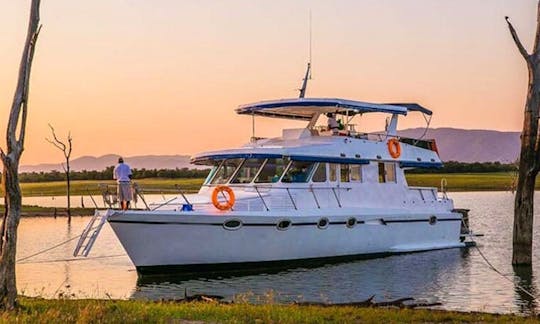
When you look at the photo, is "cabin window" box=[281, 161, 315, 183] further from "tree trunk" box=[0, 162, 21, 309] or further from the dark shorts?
"tree trunk" box=[0, 162, 21, 309]

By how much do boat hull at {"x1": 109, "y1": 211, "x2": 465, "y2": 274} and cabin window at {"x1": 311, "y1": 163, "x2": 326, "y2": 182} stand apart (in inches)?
57.9

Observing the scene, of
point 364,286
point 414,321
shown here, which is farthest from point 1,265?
point 364,286

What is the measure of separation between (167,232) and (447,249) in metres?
13.3

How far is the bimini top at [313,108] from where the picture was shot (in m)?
29.3

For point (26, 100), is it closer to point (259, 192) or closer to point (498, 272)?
point (259, 192)

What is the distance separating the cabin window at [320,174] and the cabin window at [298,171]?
0.98 feet

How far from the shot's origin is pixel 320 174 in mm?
28672

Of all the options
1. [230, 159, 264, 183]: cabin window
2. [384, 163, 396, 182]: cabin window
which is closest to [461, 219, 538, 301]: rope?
[384, 163, 396, 182]: cabin window

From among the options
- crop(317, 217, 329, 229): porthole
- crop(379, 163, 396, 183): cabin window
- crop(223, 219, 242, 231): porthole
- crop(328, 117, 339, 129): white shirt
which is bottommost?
crop(317, 217, 329, 229): porthole

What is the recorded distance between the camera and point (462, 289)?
899 inches

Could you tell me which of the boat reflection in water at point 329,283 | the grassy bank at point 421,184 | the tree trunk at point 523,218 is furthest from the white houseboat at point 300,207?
the grassy bank at point 421,184

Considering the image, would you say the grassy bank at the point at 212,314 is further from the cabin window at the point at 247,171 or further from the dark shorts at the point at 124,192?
the cabin window at the point at 247,171

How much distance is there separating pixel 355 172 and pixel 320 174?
1.98m

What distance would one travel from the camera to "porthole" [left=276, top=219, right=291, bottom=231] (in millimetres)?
26266
